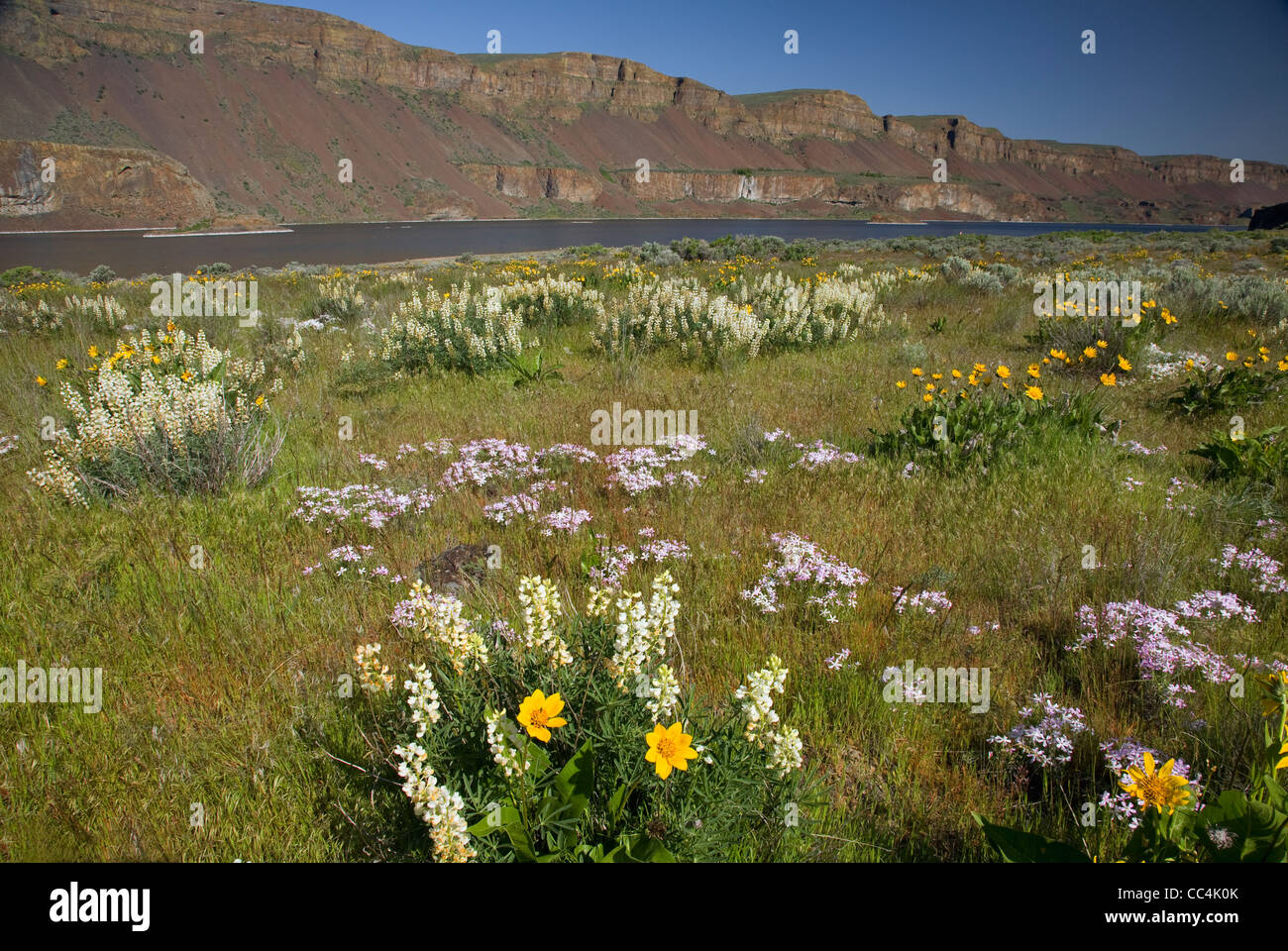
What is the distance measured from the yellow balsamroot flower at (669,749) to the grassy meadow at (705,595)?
18 cm

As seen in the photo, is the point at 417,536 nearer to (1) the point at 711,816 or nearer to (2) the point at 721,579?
(2) the point at 721,579

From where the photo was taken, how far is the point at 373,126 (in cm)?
13038

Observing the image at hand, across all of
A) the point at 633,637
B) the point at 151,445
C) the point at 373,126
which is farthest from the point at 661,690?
the point at 373,126

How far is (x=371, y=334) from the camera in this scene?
922 cm

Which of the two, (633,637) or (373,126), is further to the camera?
(373,126)

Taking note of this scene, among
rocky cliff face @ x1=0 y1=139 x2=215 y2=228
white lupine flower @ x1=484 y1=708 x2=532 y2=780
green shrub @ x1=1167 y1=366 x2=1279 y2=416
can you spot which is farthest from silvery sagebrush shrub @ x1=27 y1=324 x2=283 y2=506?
rocky cliff face @ x1=0 y1=139 x2=215 y2=228

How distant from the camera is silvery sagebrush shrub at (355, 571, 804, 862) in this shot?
154cm

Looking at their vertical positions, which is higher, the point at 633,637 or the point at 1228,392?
the point at 1228,392

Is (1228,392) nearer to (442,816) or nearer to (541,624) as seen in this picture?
(541,624)

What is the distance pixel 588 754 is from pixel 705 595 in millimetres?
1658

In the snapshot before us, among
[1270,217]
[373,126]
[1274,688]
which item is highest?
[373,126]

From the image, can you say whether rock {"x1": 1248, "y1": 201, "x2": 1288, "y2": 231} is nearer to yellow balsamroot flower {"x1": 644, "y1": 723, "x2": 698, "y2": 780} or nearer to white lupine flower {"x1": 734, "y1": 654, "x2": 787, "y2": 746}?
white lupine flower {"x1": 734, "y1": 654, "x2": 787, "y2": 746}

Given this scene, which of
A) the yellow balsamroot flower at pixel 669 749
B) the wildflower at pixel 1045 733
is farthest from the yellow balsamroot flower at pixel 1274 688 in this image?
the yellow balsamroot flower at pixel 669 749
